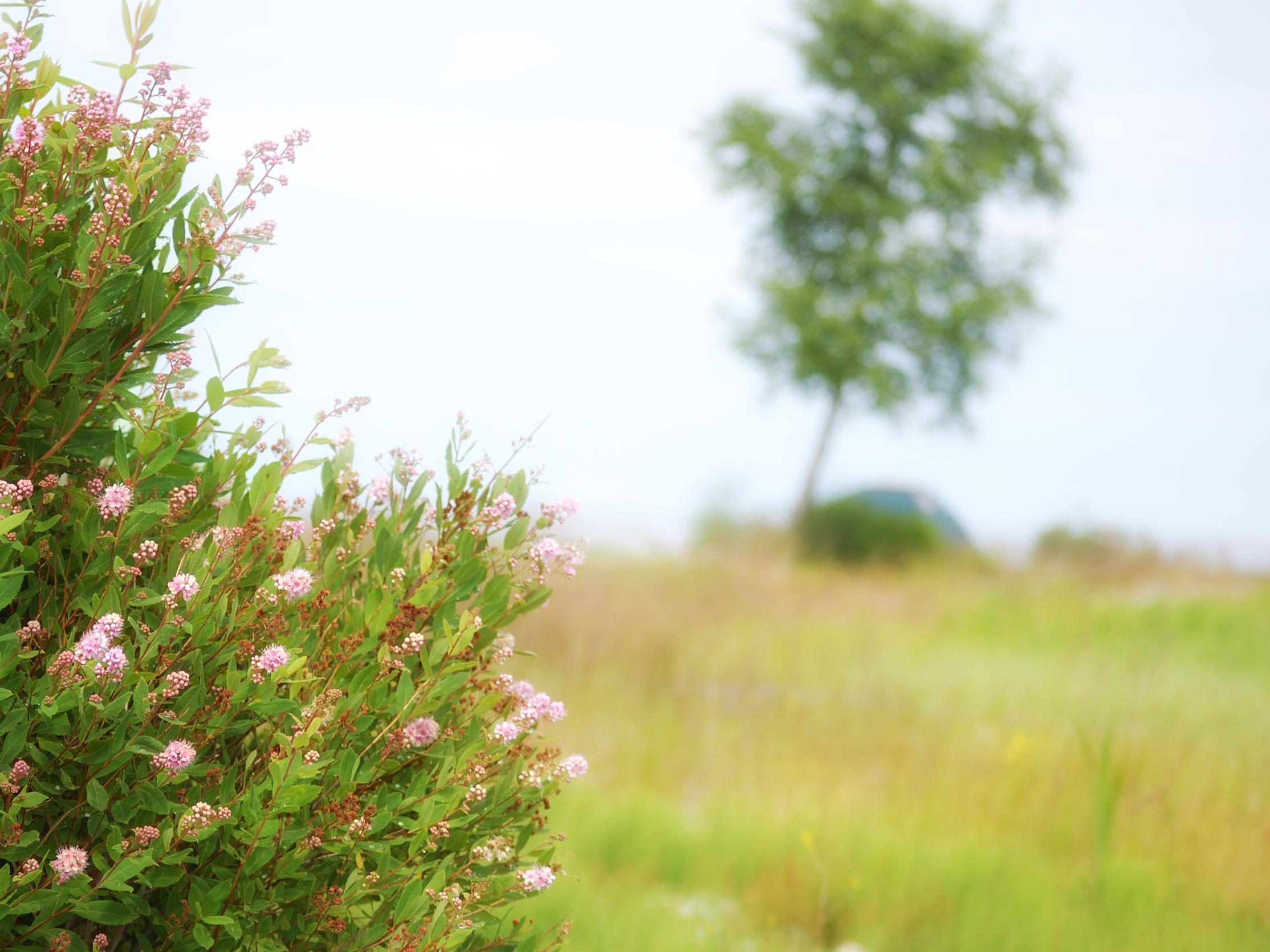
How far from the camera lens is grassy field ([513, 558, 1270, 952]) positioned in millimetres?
5266

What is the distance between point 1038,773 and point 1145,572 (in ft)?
54.9

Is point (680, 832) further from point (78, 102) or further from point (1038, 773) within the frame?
point (78, 102)

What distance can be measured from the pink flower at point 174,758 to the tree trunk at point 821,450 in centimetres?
2617

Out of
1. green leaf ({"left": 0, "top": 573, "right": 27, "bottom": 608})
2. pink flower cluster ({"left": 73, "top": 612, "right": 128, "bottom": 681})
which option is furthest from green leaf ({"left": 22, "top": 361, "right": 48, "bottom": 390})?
pink flower cluster ({"left": 73, "top": 612, "right": 128, "bottom": 681})

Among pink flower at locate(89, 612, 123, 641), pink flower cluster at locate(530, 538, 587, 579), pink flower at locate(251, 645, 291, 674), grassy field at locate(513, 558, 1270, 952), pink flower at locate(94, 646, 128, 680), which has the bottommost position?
grassy field at locate(513, 558, 1270, 952)

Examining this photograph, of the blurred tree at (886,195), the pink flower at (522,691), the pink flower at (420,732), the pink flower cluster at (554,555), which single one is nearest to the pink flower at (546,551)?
the pink flower cluster at (554,555)

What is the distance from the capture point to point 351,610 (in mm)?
2105

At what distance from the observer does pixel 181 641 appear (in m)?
1.87

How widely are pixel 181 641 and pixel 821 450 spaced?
88.2 feet

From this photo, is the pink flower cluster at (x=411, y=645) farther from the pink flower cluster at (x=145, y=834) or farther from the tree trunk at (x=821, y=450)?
the tree trunk at (x=821, y=450)

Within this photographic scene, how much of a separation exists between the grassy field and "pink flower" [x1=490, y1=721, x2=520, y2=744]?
313 millimetres

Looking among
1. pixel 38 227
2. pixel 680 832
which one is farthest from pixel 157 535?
pixel 680 832

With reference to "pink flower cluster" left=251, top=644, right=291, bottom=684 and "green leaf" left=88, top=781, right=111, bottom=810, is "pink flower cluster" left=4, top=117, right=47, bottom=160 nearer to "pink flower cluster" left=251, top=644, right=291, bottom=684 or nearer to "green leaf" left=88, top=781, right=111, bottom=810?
"pink flower cluster" left=251, top=644, right=291, bottom=684

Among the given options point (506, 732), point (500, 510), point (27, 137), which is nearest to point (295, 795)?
point (506, 732)
